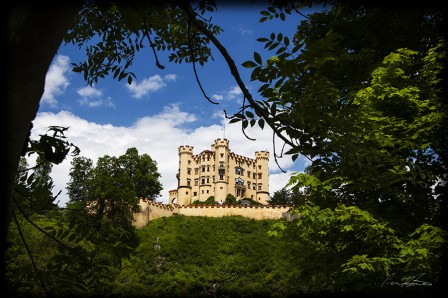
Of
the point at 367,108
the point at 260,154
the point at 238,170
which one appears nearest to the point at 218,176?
the point at 238,170

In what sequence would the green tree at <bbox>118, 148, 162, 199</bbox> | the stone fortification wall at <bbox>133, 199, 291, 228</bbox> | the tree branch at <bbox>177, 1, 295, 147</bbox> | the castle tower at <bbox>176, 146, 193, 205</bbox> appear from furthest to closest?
1. the castle tower at <bbox>176, 146, 193, 205</bbox>
2. the stone fortification wall at <bbox>133, 199, 291, 228</bbox>
3. the green tree at <bbox>118, 148, 162, 199</bbox>
4. the tree branch at <bbox>177, 1, 295, 147</bbox>

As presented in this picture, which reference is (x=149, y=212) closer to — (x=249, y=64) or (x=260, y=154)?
(x=260, y=154)

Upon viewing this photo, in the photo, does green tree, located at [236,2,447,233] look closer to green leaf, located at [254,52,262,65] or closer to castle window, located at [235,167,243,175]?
green leaf, located at [254,52,262,65]

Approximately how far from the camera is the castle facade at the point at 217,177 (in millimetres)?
87275

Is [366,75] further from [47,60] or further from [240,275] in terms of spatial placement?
[240,275]

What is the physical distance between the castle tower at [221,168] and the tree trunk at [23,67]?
3353 inches

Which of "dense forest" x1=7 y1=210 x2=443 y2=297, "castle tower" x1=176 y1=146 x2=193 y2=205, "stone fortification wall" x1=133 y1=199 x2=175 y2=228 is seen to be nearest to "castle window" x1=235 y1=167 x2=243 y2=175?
"castle tower" x1=176 y1=146 x2=193 y2=205

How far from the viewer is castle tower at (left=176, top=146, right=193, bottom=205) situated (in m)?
87.2

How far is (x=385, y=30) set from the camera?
497 inches

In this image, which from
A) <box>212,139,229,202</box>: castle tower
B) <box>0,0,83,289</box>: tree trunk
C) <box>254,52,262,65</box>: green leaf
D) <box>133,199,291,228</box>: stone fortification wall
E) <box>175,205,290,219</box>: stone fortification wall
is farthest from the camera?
<box>212,139,229,202</box>: castle tower

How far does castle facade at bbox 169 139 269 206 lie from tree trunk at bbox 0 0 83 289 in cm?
8516

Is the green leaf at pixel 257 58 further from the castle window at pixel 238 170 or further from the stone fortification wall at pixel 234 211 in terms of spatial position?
the castle window at pixel 238 170

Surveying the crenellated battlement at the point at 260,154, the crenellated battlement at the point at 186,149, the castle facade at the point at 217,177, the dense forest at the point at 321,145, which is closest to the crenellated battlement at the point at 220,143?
the castle facade at the point at 217,177

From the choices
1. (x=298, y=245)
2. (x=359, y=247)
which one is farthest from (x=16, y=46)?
(x=298, y=245)
